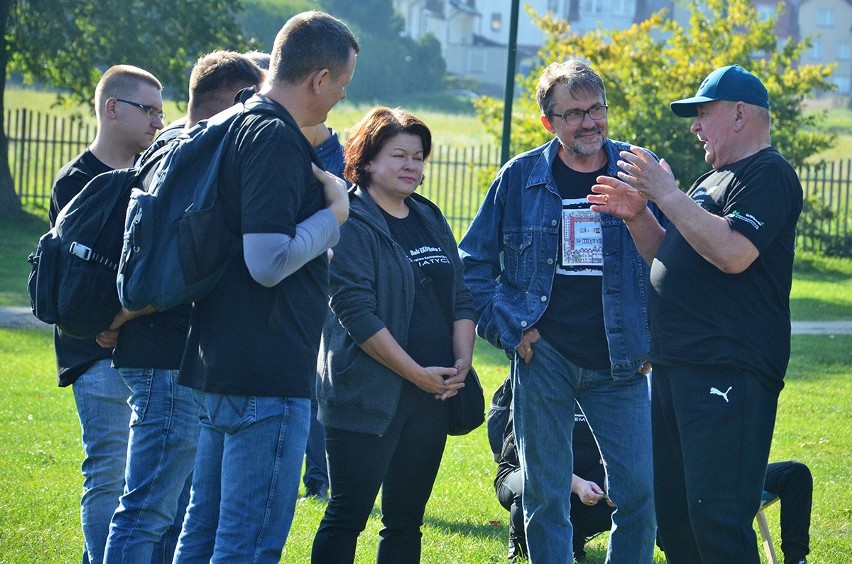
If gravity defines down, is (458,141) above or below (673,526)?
above

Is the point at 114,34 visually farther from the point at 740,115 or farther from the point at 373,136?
the point at 740,115

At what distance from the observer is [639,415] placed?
448 centimetres

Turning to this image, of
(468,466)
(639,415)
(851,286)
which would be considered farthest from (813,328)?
(639,415)

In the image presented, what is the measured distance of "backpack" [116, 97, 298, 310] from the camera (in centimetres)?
320

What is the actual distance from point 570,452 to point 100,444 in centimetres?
192

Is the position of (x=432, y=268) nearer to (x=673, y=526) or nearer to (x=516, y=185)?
(x=516, y=185)

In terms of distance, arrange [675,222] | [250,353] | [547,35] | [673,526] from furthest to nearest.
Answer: [547,35] < [673,526] < [675,222] < [250,353]

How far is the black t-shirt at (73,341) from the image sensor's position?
160 inches

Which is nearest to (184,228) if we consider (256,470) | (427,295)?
(256,470)

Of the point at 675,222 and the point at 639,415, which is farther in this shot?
the point at 639,415

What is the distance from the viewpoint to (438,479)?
23.2ft

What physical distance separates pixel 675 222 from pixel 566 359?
0.88 metres

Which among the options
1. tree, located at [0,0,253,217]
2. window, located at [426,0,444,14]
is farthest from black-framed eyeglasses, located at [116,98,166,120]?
window, located at [426,0,444,14]

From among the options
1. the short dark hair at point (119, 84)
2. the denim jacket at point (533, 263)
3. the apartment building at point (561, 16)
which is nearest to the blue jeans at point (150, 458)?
the short dark hair at point (119, 84)
